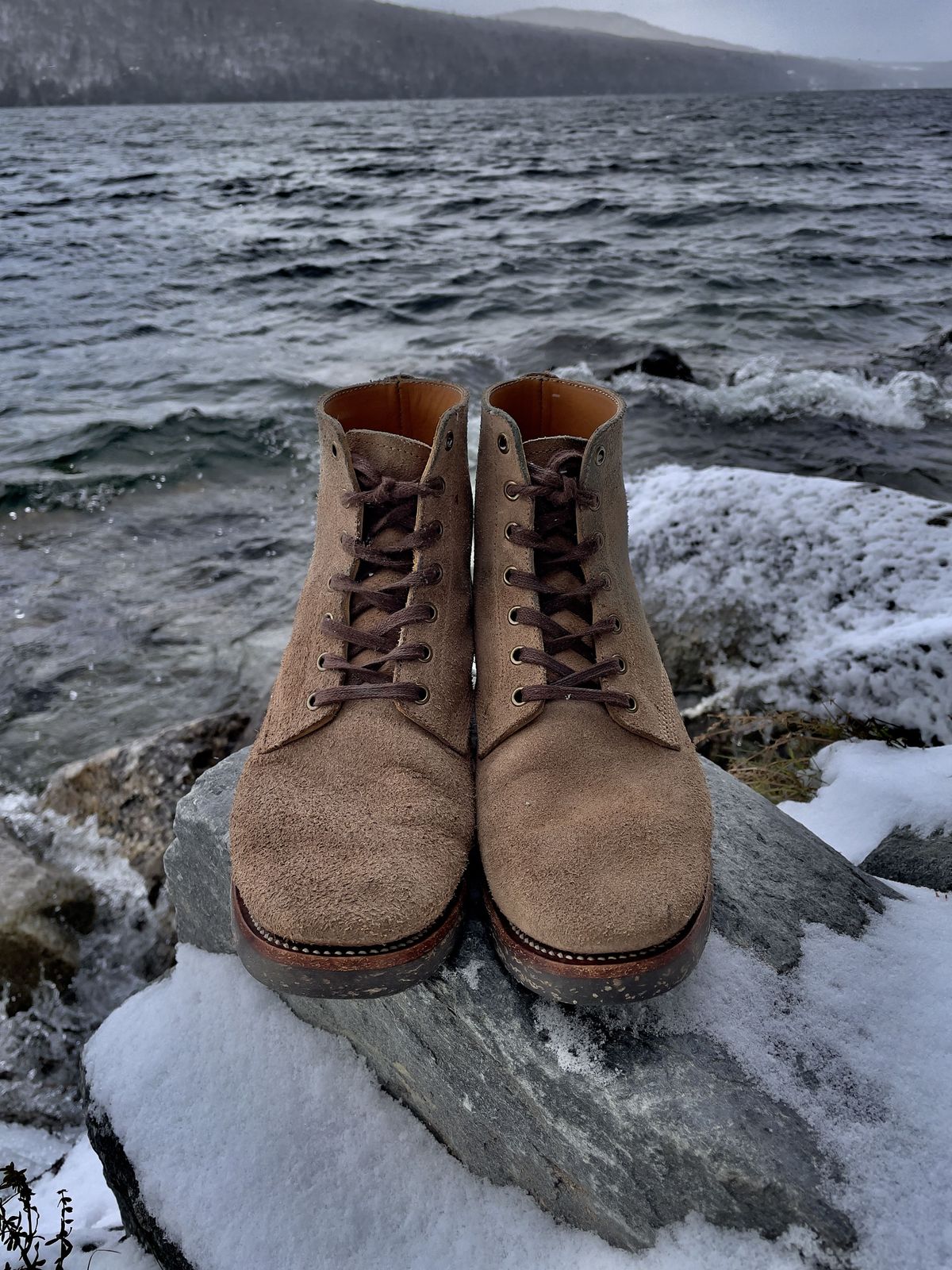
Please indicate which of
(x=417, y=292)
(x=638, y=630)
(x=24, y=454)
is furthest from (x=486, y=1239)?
(x=417, y=292)

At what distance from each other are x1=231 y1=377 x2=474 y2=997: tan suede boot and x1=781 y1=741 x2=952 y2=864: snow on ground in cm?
150

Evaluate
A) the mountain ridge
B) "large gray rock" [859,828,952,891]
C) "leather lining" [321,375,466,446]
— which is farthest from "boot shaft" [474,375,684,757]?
the mountain ridge

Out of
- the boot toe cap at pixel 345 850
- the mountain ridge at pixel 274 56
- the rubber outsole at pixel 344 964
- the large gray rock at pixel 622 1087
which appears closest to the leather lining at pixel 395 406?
the boot toe cap at pixel 345 850

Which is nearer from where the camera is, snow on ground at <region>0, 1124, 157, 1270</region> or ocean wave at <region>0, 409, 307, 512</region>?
snow on ground at <region>0, 1124, 157, 1270</region>

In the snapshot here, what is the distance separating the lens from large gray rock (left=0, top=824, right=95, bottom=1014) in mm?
3334

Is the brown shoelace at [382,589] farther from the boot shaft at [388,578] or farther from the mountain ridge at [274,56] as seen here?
the mountain ridge at [274,56]

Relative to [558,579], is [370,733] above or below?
below

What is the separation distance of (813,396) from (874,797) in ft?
22.2

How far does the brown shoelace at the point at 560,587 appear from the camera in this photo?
2.04 m

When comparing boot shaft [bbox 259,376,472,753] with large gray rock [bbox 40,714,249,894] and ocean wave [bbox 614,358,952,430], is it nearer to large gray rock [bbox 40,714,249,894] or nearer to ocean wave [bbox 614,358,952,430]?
large gray rock [bbox 40,714,249,894]

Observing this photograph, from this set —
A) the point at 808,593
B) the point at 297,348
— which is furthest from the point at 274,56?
the point at 808,593

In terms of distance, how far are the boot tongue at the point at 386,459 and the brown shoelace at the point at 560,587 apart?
0.81ft

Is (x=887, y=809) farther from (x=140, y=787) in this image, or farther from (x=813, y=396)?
(x=813, y=396)

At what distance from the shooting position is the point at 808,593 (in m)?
4.67
